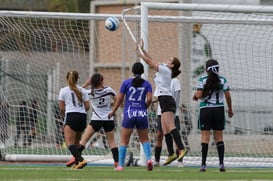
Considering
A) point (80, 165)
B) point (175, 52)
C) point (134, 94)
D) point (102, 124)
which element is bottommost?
point (80, 165)

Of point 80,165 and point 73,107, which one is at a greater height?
point 73,107

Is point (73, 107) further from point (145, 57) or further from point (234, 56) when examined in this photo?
point (234, 56)

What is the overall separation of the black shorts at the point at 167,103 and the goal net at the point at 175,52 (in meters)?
1.99

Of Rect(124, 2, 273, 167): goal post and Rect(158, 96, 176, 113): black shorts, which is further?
Rect(124, 2, 273, 167): goal post

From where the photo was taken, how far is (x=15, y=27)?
74.0 ft

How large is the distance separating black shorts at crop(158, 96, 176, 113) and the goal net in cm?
199

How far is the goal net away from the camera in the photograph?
839 inches

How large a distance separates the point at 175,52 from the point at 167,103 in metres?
4.43

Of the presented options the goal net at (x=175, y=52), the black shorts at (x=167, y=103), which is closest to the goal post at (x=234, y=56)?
the goal net at (x=175, y=52)

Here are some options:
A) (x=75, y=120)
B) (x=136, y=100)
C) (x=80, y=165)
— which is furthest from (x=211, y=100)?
(x=75, y=120)

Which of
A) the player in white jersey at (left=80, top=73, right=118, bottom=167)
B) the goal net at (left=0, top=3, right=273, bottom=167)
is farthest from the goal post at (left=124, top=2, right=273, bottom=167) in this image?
the player in white jersey at (left=80, top=73, right=118, bottom=167)

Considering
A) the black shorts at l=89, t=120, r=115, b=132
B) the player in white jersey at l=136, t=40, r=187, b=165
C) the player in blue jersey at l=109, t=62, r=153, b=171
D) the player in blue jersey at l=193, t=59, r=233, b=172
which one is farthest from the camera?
the black shorts at l=89, t=120, r=115, b=132

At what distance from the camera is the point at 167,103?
60.5ft

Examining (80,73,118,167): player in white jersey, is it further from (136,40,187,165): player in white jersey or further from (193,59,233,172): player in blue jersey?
(193,59,233,172): player in blue jersey
